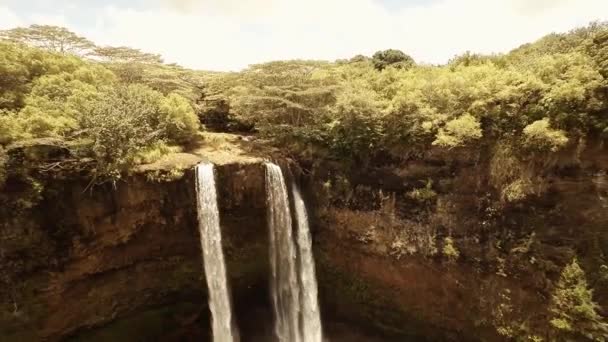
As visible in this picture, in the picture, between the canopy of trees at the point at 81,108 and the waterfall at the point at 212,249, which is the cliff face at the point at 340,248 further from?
the canopy of trees at the point at 81,108

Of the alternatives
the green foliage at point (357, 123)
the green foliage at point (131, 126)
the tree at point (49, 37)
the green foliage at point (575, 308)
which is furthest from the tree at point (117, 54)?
the green foliage at point (575, 308)

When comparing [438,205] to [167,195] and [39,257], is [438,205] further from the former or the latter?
[39,257]

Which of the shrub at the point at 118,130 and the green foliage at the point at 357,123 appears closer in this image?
the shrub at the point at 118,130

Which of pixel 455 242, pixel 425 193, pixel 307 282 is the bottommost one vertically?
pixel 307 282

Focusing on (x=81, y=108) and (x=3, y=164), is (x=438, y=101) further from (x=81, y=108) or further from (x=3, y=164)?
(x=3, y=164)

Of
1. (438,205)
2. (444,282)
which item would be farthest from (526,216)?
(444,282)

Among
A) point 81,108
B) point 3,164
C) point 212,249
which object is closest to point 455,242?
point 212,249

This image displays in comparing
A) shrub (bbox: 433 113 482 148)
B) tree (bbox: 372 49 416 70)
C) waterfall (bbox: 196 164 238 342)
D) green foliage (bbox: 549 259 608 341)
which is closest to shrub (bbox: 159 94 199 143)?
waterfall (bbox: 196 164 238 342)

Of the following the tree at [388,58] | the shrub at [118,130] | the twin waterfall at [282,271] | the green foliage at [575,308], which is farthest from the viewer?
the tree at [388,58]
